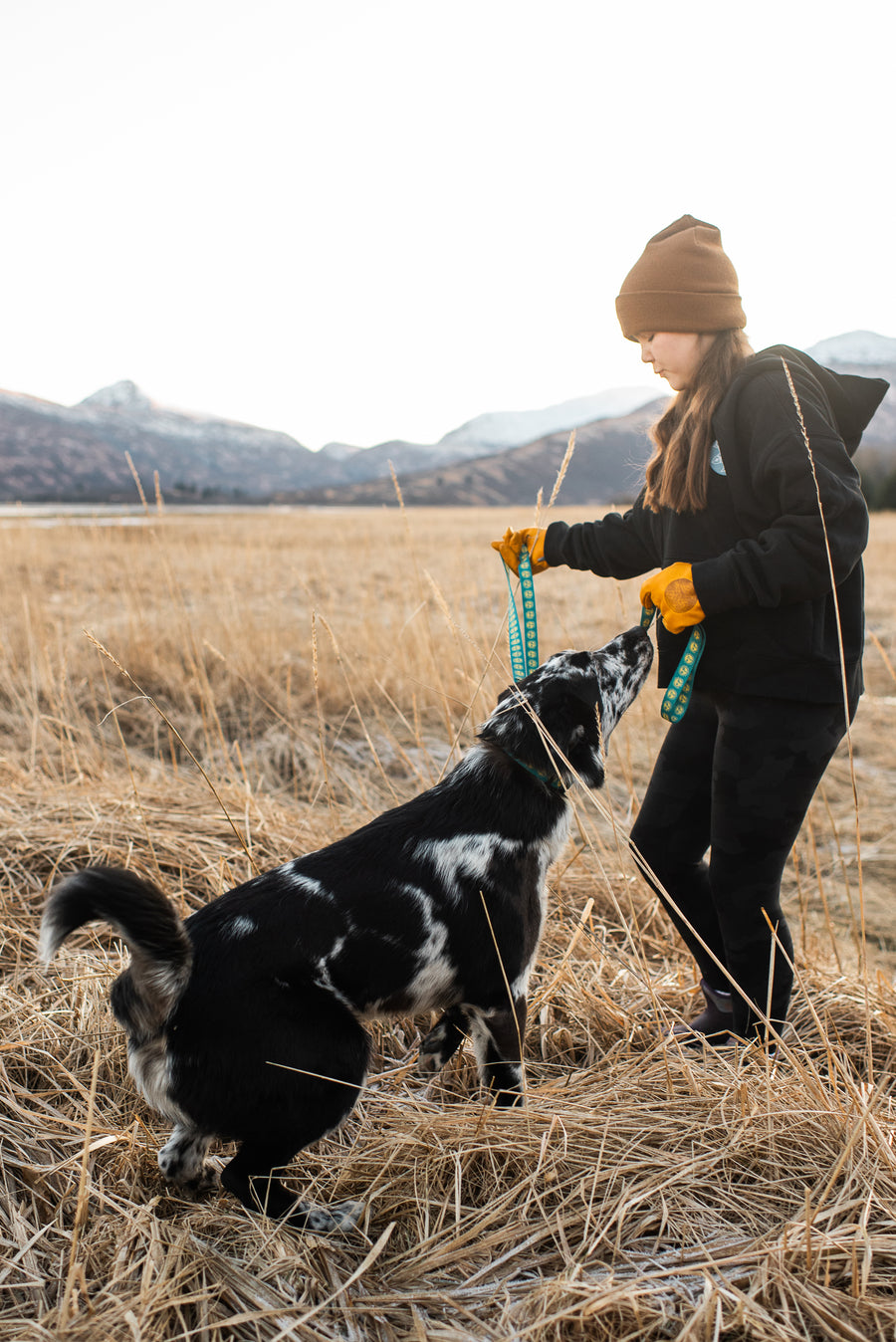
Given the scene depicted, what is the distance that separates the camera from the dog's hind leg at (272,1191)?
5.47 feet

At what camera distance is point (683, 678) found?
218 centimetres

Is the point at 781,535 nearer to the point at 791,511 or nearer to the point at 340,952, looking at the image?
the point at 791,511

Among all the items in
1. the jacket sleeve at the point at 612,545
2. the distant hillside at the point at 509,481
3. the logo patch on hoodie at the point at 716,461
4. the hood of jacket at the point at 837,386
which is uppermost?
the distant hillside at the point at 509,481

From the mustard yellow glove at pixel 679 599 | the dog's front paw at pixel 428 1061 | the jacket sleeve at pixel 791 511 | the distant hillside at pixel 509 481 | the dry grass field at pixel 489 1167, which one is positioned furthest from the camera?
the distant hillside at pixel 509 481

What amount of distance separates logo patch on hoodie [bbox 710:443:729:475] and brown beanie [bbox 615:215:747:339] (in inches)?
14.5

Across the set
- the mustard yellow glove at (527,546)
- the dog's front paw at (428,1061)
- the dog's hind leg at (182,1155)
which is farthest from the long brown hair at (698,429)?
the dog's hind leg at (182,1155)

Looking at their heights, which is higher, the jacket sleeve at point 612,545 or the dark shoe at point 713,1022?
the jacket sleeve at point 612,545

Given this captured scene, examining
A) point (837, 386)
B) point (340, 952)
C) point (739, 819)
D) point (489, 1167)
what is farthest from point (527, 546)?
point (489, 1167)

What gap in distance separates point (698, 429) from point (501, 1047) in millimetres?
1793

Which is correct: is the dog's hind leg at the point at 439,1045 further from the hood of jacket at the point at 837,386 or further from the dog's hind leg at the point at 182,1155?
the hood of jacket at the point at 837,386

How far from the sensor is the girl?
191cm

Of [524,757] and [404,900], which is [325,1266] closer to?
[404,900]

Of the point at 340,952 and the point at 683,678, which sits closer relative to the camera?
the point at 340,952

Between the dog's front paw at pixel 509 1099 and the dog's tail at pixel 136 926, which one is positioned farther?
the dog's front paw at pixel 509 1099
